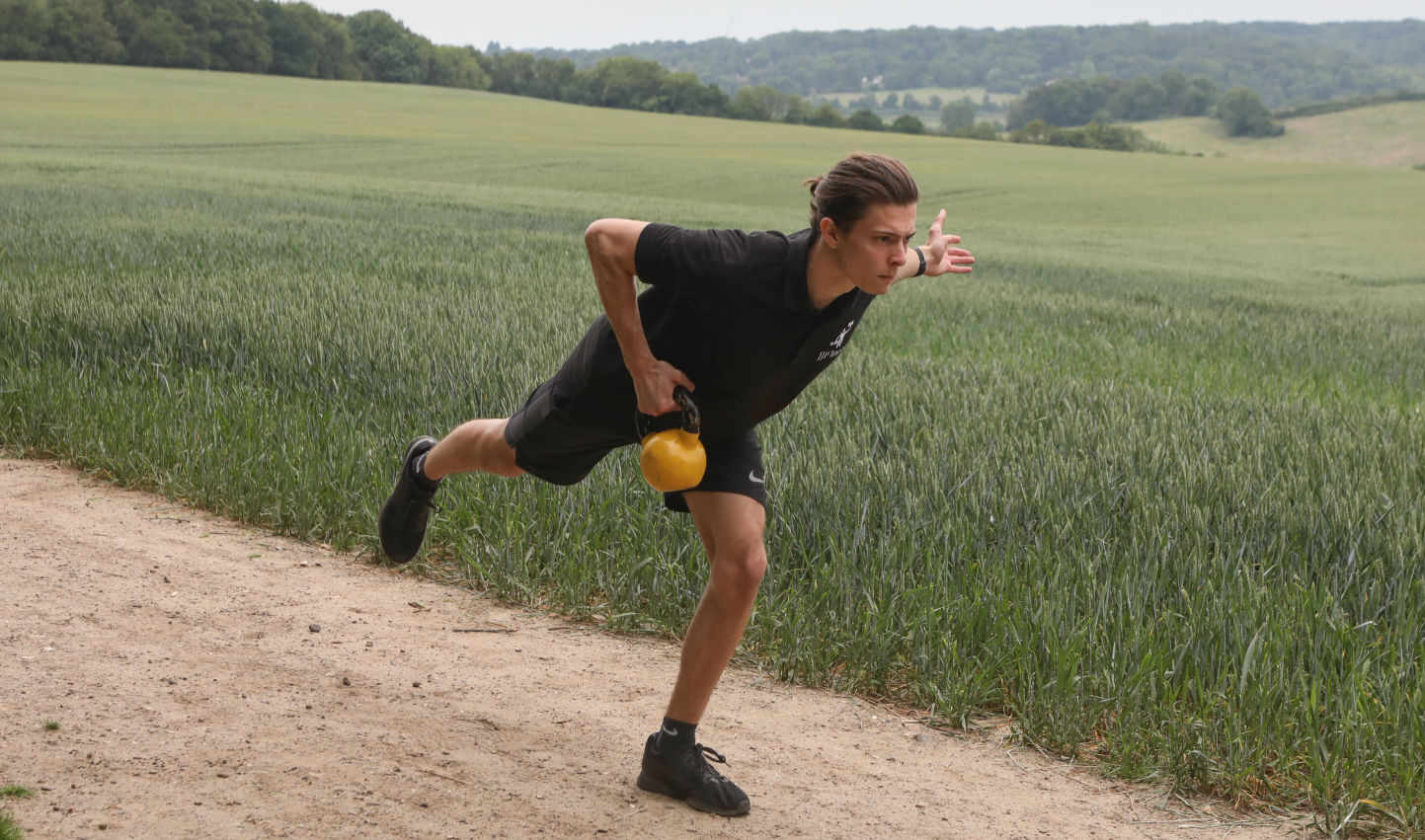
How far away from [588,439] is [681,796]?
0.98m

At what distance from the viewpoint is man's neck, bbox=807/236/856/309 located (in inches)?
122

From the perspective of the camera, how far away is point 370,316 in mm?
9031

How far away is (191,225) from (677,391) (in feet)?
50.9

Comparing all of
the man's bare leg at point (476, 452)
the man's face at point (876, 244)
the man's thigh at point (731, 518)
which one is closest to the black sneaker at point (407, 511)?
the man's bare leg at point (476, 452)

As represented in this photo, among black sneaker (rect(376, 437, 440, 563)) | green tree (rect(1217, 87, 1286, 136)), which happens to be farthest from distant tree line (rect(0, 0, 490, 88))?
black sneaker (rect(376, 437, 440, 563))

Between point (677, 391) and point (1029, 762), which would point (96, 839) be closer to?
point (677, 391)

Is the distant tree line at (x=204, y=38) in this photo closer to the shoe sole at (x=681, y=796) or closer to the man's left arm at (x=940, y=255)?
the man's left arm at (x=940, y=255)

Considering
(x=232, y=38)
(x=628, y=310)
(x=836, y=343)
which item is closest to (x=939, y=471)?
(x=836, y=343)

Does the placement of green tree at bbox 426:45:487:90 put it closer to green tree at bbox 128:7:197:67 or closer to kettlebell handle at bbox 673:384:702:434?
green tree at bbox 128:7:197:67

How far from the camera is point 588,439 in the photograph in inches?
144

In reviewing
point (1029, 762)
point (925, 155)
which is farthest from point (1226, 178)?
point (1029, 762)

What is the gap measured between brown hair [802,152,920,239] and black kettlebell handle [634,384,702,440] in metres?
0.52

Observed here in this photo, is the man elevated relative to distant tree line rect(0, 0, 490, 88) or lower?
lower

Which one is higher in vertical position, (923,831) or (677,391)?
(677,391)
